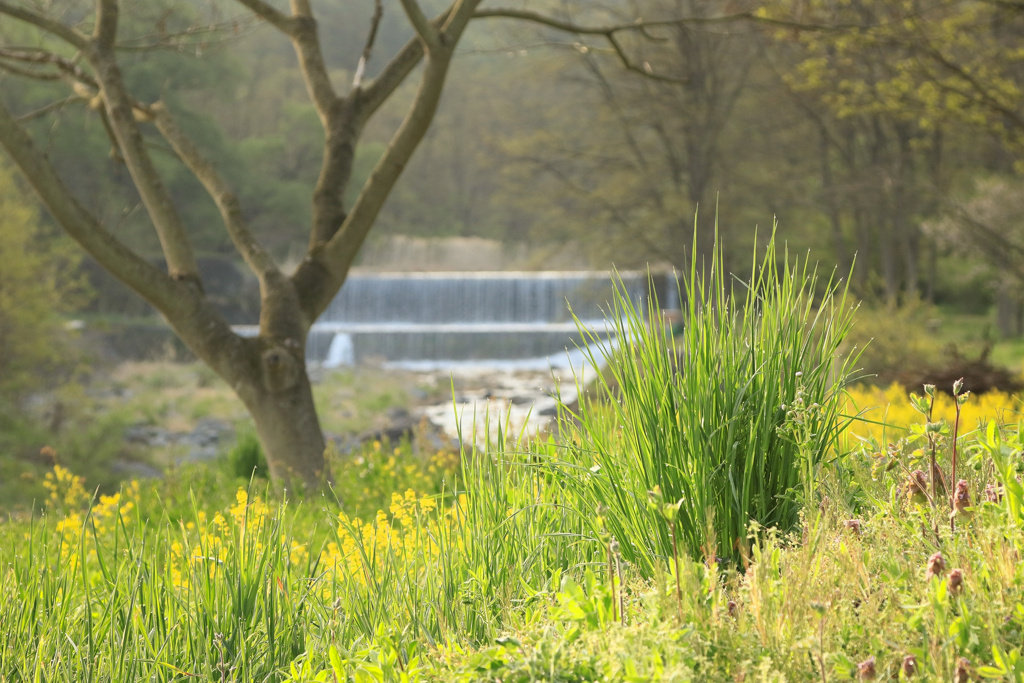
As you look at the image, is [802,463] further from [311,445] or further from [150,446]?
[150,446]

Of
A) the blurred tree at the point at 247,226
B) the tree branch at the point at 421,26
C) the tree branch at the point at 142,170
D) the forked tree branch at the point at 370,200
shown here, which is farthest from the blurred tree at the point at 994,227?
the tree branch at the point at 142,170

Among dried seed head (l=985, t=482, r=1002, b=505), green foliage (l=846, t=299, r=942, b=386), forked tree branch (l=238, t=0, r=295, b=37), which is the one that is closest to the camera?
dried seed head (l=985, t=482, r=1002, b=505)

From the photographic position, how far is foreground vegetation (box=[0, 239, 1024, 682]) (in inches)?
54.7

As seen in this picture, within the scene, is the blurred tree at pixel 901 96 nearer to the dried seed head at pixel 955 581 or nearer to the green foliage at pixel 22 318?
the dried seed head at pixel 955 581

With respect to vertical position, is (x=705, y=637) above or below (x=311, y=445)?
above

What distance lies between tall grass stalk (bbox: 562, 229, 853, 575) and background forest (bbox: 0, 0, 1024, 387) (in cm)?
377

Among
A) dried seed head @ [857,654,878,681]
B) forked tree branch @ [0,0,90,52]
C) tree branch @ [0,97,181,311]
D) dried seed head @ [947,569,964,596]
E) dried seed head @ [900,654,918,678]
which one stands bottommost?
dried seed head @ [900,654,918,678]

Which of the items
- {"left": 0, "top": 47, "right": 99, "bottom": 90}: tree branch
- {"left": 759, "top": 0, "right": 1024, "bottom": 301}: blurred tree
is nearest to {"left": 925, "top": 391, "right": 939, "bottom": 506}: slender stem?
{"left": 759, "top": 0, "right": 1024, "bottom": 301}: blurred tree

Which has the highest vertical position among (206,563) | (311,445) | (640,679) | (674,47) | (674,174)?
(674,47)

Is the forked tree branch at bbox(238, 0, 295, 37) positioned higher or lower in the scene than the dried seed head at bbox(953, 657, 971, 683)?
higher

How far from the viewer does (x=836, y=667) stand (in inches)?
49.6

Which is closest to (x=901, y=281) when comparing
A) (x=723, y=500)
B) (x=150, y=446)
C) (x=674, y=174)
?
(x=674, y=174)

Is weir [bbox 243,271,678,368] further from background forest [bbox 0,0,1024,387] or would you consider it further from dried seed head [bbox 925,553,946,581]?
dried seed head [bbox 925,553,946,581]

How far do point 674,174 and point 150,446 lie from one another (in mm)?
11301
